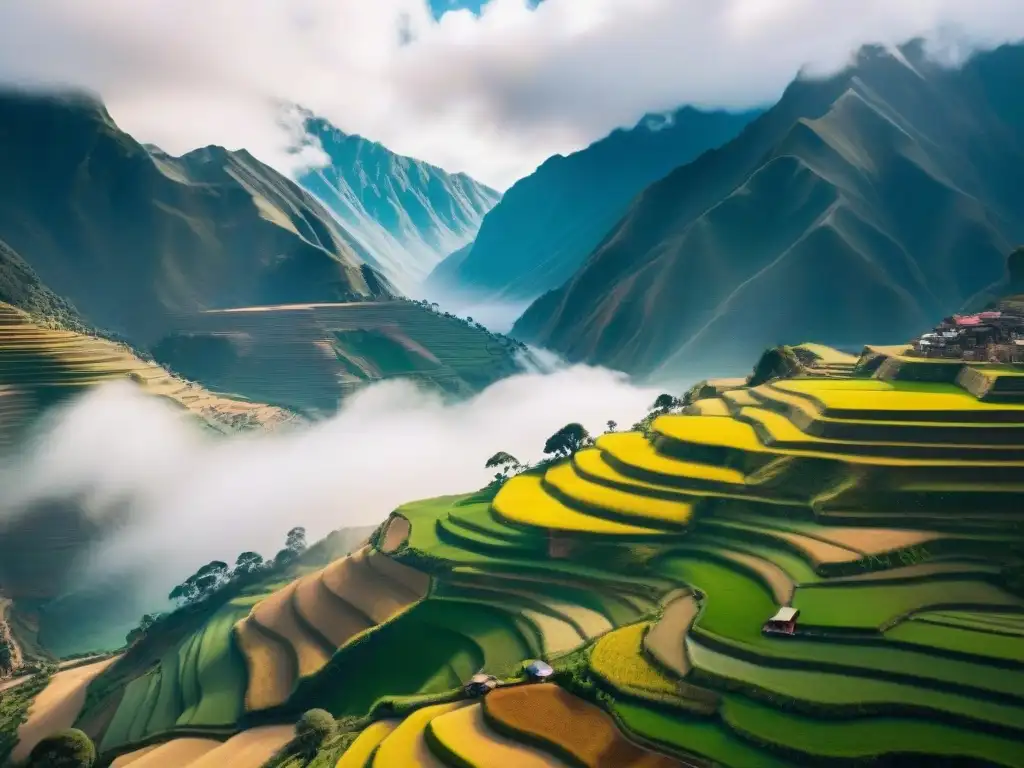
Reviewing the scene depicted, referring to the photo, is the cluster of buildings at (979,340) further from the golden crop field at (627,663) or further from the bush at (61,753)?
the bush at (61,753)

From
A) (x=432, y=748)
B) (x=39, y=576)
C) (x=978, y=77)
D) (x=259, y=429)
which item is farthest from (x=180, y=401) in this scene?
(x=978, y=77)

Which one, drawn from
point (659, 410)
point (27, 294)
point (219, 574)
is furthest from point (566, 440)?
point (27, 294)

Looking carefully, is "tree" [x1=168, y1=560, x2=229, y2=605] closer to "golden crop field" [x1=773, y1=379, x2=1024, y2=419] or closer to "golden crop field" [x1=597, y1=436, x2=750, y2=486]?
"golden crop field" [x1=597, y1=436, x2=750, y2=486]

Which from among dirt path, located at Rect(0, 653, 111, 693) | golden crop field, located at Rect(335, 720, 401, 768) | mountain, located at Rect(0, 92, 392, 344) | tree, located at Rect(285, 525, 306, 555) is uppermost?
mountain, located at Rect(0, 92, 392, 344)

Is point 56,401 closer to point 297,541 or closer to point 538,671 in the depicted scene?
point 297,541

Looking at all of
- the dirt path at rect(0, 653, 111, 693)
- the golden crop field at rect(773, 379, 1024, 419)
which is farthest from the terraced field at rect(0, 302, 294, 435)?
the golden crop field at rect(773, 379, 1024, 419)
